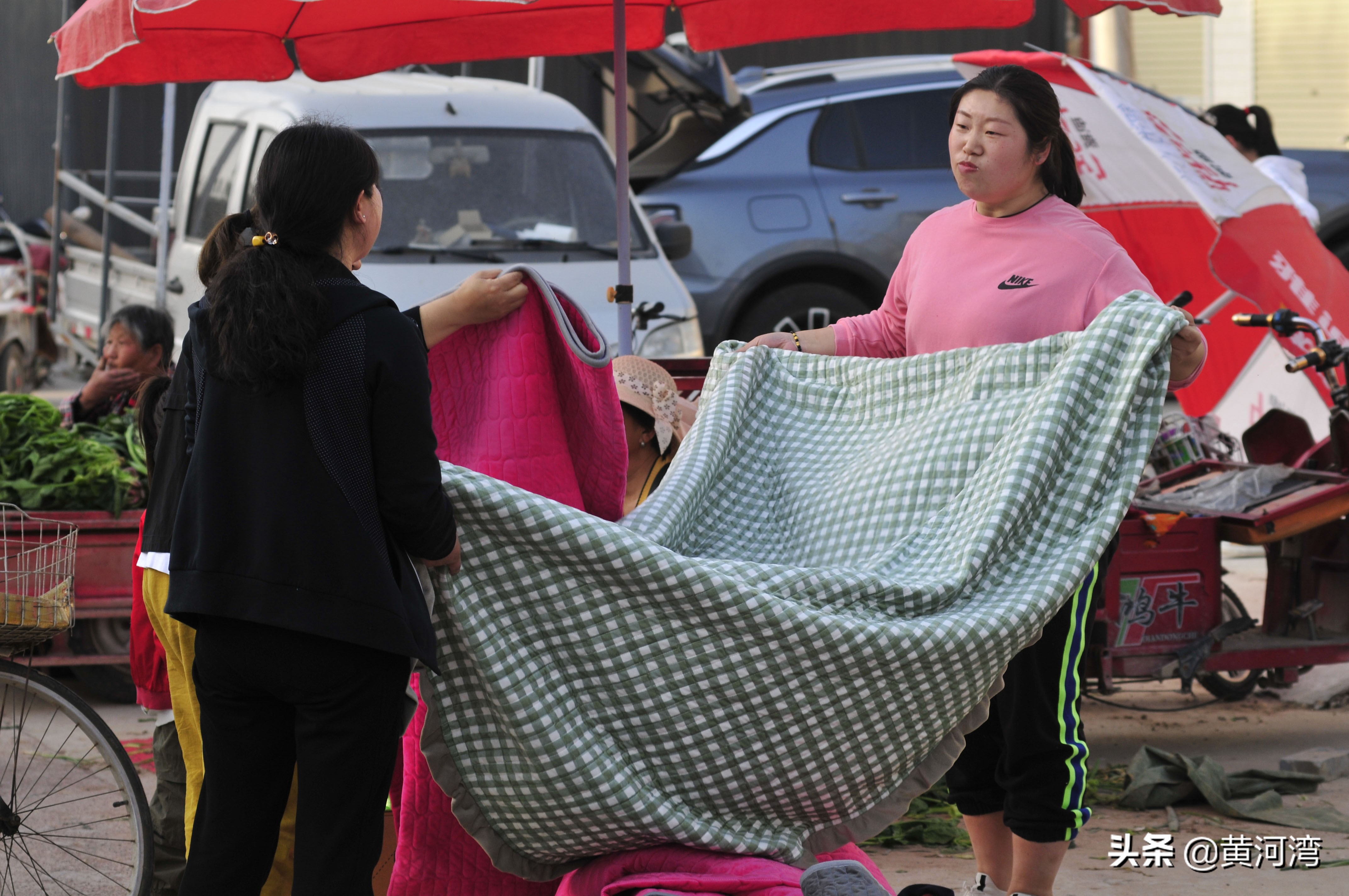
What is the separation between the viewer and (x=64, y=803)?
3551 mm

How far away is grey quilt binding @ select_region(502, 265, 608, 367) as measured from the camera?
2.87 meters

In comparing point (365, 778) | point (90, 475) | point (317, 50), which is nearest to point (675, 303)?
point (317, 50)

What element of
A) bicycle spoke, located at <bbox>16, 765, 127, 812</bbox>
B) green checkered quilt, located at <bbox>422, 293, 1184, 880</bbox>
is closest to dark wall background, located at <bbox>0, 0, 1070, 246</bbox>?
bicycle spoke, located at <bbox>16, 765, 127, 812</bbox>

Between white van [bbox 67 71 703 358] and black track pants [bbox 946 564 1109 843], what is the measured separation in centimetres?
413

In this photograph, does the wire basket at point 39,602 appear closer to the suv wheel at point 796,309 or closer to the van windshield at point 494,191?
the van windshield at point 494,191

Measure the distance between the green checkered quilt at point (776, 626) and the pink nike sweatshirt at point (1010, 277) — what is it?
0.53 feet

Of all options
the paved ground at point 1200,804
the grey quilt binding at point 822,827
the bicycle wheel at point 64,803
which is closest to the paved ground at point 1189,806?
the paved ground at point 1200,804

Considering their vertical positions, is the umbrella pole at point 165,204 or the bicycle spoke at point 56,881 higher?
the umbrella pole at point 165,204

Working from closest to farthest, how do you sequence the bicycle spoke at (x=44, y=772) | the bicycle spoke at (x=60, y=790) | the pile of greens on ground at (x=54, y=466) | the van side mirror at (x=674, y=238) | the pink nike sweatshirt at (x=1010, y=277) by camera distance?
the pink nike sweatshirt at (x=1010, y=277), the bicycle spoke at (x=60, y=790), the bicycle spoke at (x=44, y=772), the pile of greens on ground at (x=54, y=466), the van side mirror at (x=674, y=238)

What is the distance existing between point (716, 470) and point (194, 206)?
609 centimetres

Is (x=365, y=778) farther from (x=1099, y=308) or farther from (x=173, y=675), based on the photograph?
(x=1099, y=308)

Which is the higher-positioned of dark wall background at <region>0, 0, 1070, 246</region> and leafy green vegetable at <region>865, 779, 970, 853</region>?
dark wall background at <region>0, 0, 1070, 246</region>

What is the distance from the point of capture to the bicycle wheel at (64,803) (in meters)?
3.30

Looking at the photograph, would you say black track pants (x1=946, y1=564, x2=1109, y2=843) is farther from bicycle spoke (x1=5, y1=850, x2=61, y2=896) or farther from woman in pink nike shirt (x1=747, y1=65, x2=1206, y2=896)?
bicycle spoke (x1=5, y1=850, x2=61, y2=896)
